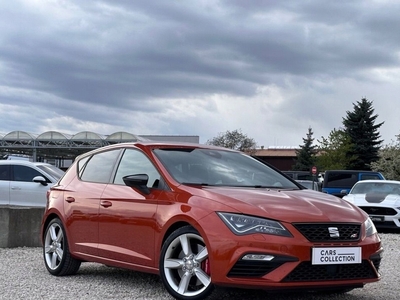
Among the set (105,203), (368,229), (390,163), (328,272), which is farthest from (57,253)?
(390,163)

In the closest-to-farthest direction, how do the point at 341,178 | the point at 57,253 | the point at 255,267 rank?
the point at 255,267 < the point at 57,253 < the point at 341,178

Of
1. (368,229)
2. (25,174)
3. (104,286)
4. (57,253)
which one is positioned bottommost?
(104,286)

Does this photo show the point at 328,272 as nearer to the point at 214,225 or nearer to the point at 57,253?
the point at 214,225

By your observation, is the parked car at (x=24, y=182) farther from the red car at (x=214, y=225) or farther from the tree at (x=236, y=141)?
the tree at (x=236, y=141)

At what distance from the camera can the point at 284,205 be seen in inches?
224

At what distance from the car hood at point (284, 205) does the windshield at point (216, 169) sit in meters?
0.38

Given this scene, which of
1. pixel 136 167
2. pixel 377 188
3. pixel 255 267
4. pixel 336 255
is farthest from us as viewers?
pixel 377 188

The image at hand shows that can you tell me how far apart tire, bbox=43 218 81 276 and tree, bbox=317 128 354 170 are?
197 ft

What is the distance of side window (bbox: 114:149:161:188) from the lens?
656 centimetres

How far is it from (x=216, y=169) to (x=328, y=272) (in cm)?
169

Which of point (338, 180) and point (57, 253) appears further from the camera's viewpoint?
point (338, 180)

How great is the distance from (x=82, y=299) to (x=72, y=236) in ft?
5.10

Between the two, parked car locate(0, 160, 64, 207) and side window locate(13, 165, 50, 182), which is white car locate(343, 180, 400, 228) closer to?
parked car locate(0, 160, 64, 207)

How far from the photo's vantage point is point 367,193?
56.3ft
